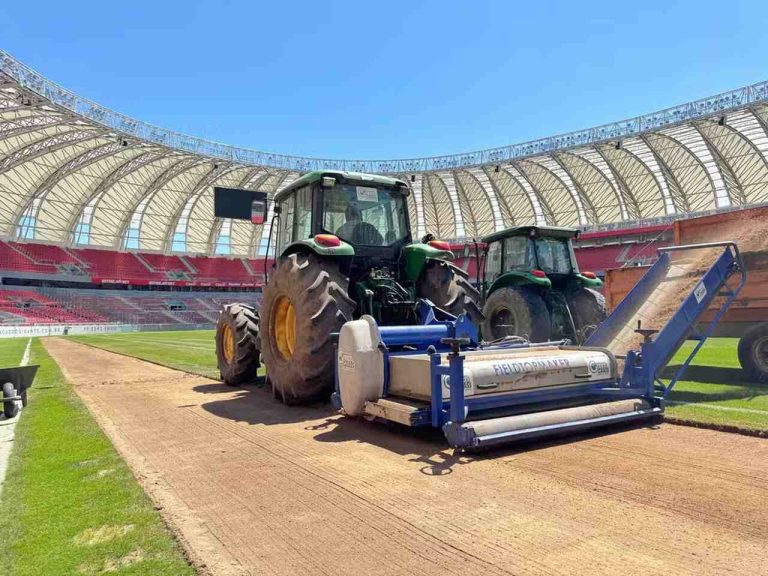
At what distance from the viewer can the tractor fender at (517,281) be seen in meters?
9.44

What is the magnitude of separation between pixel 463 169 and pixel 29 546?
141 ft

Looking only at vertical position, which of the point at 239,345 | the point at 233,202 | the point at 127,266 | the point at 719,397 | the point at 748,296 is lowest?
the point at 719,397

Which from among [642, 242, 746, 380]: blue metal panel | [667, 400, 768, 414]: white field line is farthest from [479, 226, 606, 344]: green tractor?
[642, 242, 746, 380]: blue metal panel

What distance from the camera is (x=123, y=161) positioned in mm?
40969

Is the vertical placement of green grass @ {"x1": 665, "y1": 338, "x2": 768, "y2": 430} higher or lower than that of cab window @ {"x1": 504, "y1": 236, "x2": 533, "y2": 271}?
lower

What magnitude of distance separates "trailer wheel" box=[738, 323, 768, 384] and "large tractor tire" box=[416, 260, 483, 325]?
415 centimetres

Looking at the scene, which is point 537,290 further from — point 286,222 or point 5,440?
point 5,440

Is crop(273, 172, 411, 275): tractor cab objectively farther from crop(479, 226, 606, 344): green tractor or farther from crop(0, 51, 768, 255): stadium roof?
crop(0, 51, 768, 255): stadium roof

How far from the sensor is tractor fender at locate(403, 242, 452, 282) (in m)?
7.02

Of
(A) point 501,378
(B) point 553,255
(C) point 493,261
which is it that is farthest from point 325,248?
(B) point 553,255

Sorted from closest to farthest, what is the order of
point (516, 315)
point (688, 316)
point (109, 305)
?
point (688, 316)
point (516, 315)
point (109, 305)

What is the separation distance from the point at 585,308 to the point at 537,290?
1.06m

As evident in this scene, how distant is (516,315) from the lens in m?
9.23

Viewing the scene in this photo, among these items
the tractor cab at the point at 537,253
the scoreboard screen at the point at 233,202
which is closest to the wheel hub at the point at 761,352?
the tractor cab at the point at 537,253
